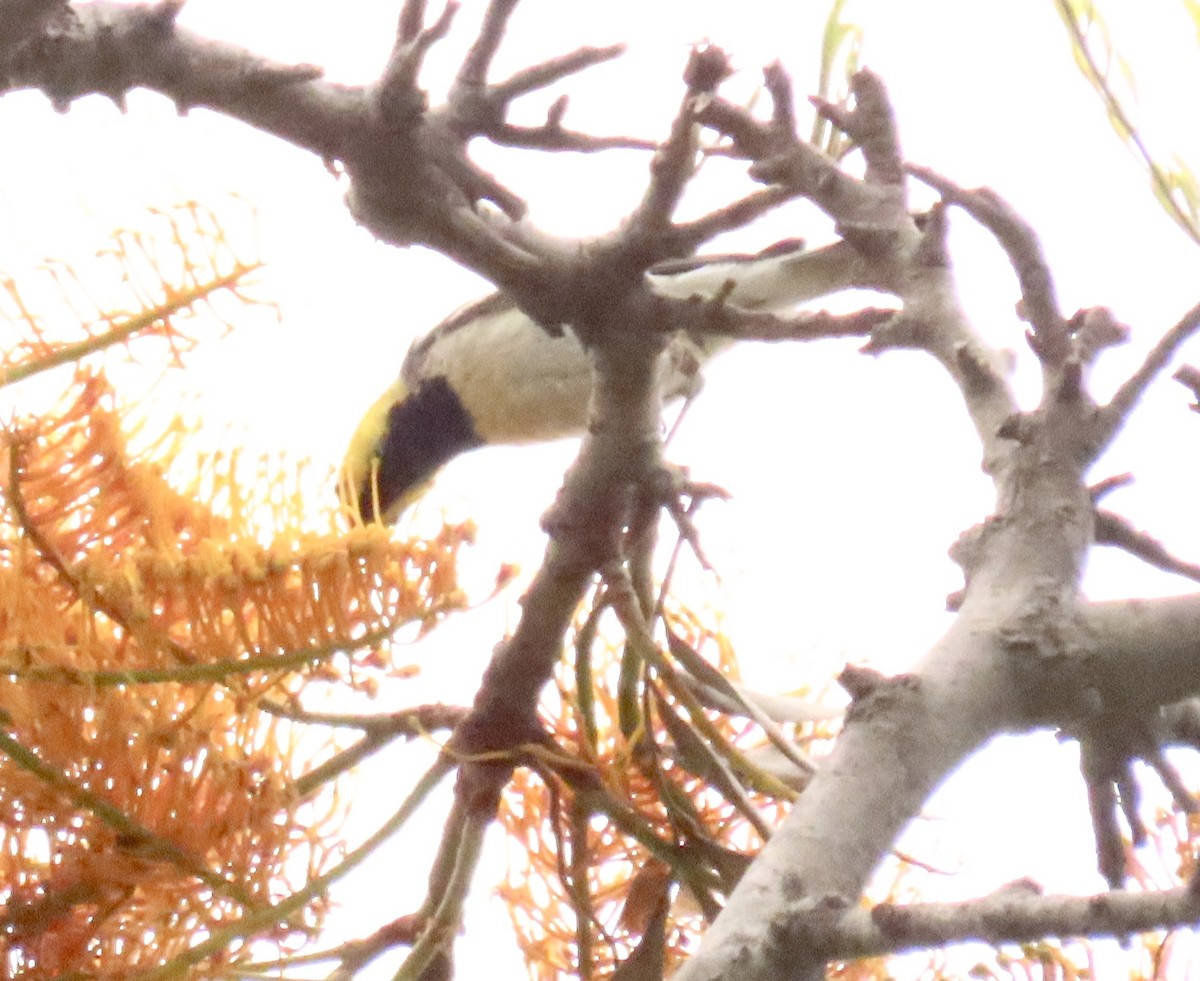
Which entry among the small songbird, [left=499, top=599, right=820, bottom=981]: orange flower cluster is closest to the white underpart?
the small songbird

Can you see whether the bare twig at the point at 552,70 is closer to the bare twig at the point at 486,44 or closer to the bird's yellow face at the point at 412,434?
the bare twig at the point at 486,44

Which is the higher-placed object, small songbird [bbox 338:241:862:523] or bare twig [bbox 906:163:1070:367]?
small songbird [bbox 338:241:862:523]

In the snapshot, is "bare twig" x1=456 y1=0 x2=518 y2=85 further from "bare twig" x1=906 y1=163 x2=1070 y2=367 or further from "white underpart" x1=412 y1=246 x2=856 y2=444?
"white underpart" x1=412 y1=246 x2=856 y2=444

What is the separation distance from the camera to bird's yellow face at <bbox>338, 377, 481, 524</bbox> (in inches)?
49.3

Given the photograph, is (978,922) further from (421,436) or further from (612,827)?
(421,436)

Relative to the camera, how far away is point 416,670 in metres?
0.44

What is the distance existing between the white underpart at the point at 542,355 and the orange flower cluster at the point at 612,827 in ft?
1.70

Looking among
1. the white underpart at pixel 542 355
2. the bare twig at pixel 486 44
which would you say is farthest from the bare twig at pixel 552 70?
the white underpart at pixel 542 355

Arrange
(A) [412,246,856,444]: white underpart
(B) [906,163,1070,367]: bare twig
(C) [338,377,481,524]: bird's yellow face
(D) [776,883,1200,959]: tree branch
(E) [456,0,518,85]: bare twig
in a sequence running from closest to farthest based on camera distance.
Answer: (D) [776,883,1200,959]: tree branch
(B) [906,163,1070,367]: bare twig
(E) [456,0,518,85]: bare twig
(A) [412,246,856,444]: white underpart
(C) [338,377,481,524]: bird's yellow face

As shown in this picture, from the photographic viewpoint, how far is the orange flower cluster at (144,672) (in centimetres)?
38

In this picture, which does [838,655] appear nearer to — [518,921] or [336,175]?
[518,921]

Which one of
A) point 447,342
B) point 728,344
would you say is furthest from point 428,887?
point 447,342

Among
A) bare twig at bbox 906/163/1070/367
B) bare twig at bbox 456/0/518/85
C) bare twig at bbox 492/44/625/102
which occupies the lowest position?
bare twig at bbox 906/163/1070/367

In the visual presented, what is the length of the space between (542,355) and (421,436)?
0.60 ft
